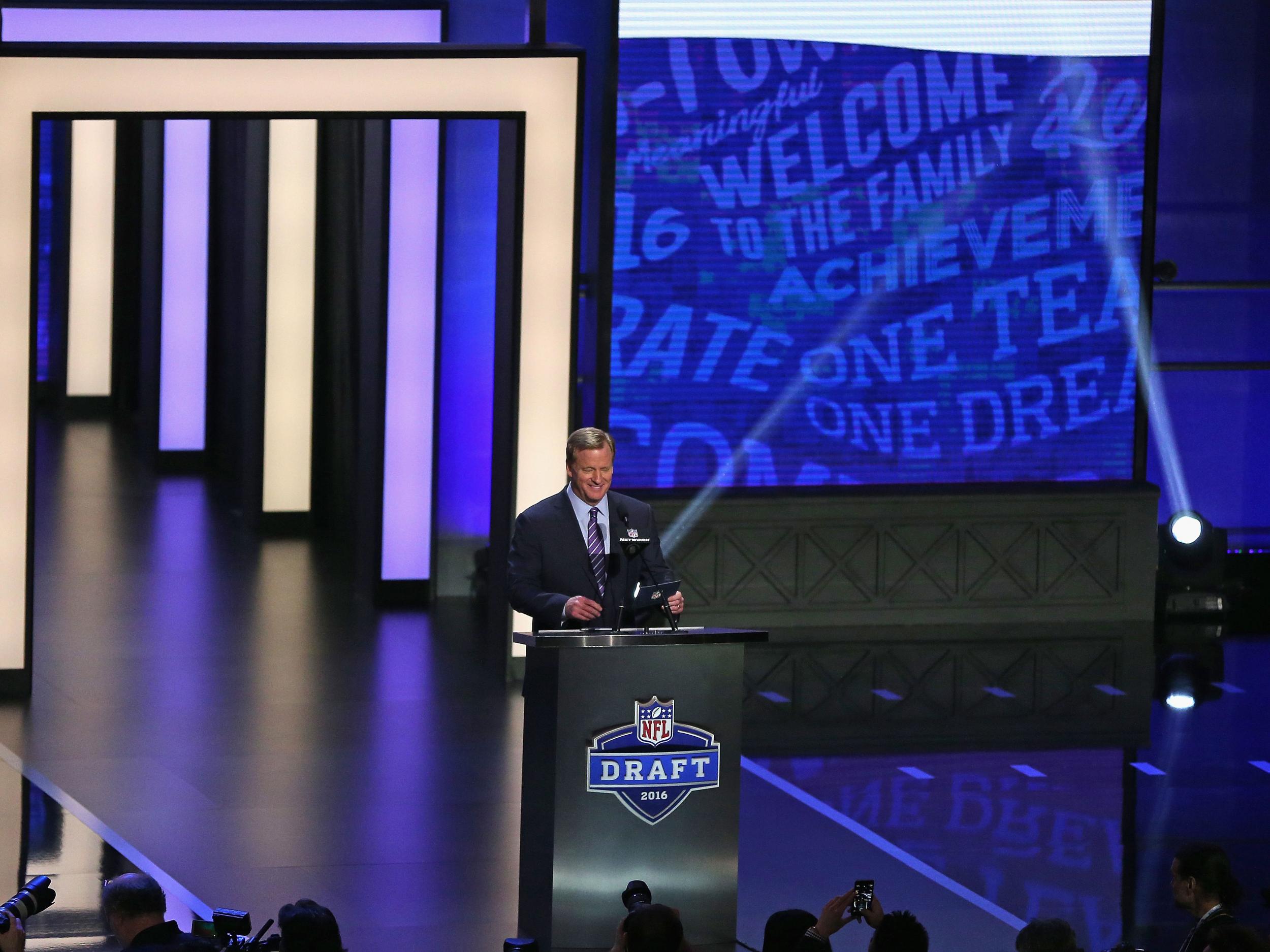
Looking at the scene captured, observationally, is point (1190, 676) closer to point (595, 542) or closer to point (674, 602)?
point (595, 542)

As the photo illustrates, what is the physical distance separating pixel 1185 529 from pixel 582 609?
6.88 meters

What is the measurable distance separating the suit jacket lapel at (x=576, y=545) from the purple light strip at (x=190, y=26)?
12.3 ft

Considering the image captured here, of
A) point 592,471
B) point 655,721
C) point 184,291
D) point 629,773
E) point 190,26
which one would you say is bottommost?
point 629,773

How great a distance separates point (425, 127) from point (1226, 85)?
4.66m

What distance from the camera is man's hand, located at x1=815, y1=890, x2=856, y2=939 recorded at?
4.62 meters

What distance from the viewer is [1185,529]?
37.4 feet

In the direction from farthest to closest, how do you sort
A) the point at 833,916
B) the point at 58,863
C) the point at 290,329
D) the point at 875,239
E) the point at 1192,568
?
the point at 290,329 → the point at 1192,568 → the point at 875,239 → the point at 58,863 → the point at 833,916

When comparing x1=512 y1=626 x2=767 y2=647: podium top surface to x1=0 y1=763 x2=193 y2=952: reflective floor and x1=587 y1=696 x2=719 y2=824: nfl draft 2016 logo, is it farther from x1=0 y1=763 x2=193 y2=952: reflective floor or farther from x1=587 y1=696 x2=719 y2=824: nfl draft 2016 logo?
x1=0 y1=763 x2=193 y2=952: reflective floor

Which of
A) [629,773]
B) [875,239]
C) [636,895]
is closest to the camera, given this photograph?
[636,895]

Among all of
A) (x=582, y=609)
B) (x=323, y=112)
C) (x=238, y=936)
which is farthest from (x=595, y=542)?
(x=323, y=112)

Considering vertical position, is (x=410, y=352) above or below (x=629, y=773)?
above

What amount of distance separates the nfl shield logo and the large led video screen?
5281 millimetres

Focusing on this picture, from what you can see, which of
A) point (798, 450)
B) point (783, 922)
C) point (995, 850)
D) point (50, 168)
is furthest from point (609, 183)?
point (50, 168)

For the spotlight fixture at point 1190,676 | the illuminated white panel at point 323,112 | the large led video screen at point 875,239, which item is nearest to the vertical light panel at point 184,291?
the large led video screen at point 875,239
